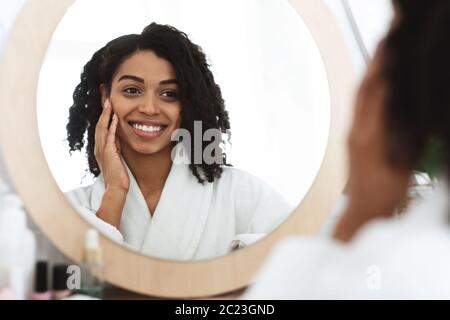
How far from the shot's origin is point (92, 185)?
0.93 m

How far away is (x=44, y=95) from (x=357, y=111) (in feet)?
2.10

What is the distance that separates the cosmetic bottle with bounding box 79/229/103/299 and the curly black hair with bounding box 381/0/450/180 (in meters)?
0.64

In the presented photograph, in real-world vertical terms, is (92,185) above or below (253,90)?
below

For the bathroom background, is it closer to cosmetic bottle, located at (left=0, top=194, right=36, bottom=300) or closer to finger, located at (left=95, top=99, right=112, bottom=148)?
finger, located at (left=95, top=99, right=112, bottom=148)

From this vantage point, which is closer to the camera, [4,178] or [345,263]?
[345,263]

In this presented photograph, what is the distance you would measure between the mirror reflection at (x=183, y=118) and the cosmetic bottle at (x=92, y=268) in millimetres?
26

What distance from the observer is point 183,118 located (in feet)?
3.07

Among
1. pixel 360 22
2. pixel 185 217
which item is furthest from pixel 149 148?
pixel 360 22

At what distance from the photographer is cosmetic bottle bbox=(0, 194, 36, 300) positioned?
0.88 metres

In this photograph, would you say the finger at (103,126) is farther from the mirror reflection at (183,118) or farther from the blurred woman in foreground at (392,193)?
the blurred woman in foreground at (392,193)

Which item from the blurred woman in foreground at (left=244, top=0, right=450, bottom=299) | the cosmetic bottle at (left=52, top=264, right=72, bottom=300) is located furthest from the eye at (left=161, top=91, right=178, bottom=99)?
the blurred woman in foreground at (left=244, top=0, right=450, bottom=299)
